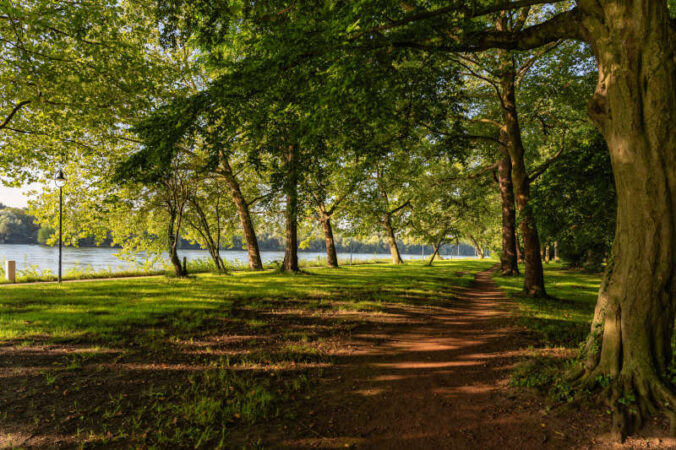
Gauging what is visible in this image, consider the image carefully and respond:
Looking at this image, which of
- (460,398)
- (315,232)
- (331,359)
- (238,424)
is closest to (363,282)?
(331,359)

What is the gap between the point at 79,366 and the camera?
4797 millimetres

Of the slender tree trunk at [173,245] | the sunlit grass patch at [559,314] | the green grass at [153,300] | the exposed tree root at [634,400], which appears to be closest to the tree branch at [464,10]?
the exposed tree root at [634,400]

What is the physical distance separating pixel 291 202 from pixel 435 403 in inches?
395

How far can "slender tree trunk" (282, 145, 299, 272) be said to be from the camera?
34.5 feet

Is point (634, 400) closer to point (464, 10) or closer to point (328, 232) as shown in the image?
point (464, 10)

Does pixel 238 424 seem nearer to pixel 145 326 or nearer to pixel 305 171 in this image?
pixel 145 326

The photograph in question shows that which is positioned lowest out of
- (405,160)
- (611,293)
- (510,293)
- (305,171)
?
(510,293)

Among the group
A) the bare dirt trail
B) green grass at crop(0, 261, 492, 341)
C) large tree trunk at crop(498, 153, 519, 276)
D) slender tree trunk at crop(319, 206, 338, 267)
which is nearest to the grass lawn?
green grass at crop(0, 261, 492, 341)

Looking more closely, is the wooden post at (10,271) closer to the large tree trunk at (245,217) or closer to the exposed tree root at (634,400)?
the large tree trunk at (245,217)

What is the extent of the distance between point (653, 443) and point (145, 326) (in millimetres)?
8172

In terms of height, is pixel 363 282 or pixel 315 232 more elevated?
pixel 315 232

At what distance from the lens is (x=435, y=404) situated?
3.96 m

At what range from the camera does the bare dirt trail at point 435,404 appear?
3.22 metres

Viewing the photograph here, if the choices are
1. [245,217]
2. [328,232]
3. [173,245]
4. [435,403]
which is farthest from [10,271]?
[435,403]
